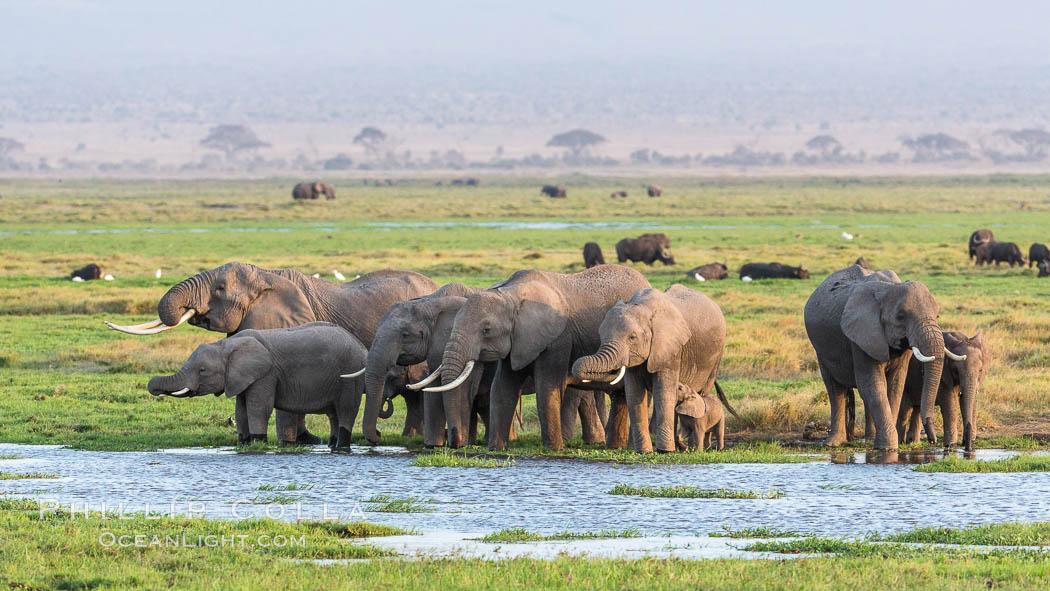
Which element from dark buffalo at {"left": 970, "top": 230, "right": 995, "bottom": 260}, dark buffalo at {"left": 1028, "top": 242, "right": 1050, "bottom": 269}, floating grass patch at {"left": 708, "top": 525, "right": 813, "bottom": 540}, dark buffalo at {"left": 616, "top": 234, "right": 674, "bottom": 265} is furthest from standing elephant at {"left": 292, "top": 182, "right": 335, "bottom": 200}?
floating grass patch at {"left": 708, "top": 525, "right": 813, "bottom": 540}

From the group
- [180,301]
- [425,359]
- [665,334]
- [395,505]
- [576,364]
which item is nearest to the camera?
[395,505]

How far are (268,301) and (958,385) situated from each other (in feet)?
27.6

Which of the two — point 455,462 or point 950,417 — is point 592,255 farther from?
point 455,462

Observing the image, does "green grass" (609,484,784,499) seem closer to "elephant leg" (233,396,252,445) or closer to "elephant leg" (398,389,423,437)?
"elephant leg" (233,396,252,445)

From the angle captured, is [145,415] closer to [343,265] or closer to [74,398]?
[74,398]

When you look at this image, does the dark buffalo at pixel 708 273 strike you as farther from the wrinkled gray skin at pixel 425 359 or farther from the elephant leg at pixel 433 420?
the elephant leg at pixel 433 420

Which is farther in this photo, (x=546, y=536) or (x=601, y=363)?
(x=601, y=363)

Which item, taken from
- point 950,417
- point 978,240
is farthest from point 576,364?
point 978,240

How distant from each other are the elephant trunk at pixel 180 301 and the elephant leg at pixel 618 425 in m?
5.50

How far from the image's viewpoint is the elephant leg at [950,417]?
1605cm

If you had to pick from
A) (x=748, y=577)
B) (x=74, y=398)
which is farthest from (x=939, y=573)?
(x=74, y=398)

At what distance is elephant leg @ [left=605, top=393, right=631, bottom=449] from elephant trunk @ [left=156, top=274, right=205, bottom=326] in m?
5.50

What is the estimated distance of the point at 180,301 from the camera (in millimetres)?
18234

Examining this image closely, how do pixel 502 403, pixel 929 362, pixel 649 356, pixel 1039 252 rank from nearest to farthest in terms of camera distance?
pixel 649 356 → pixel 929 362 → pixel 502 403 → pixel 1039 252
